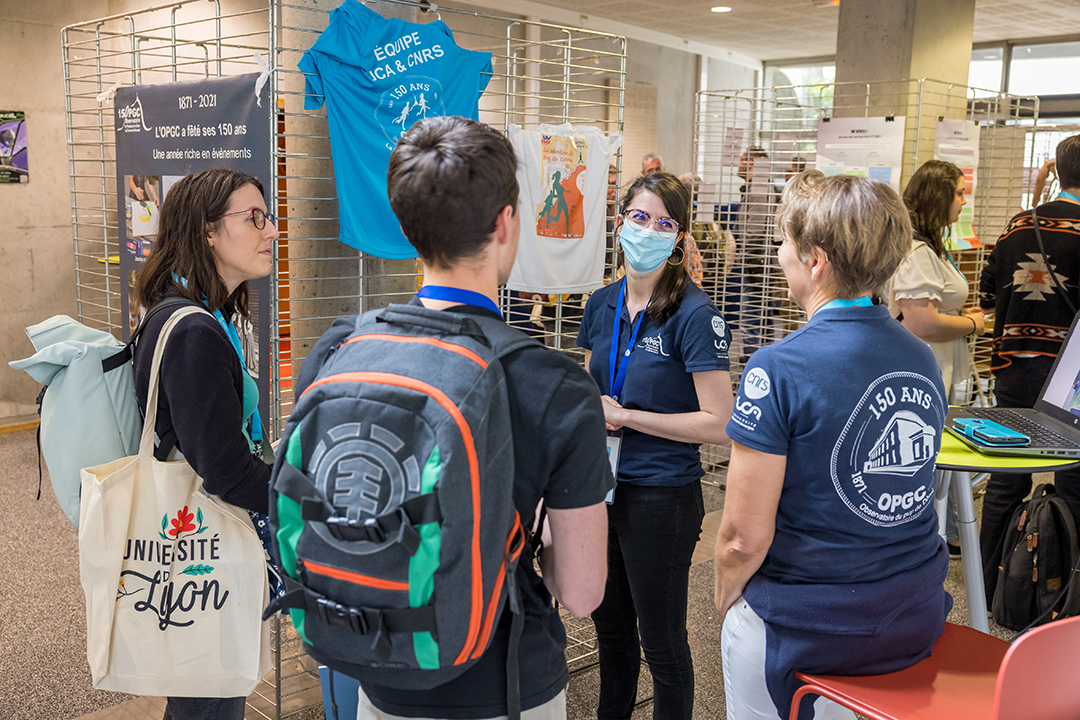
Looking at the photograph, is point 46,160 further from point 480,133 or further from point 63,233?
point 480,133

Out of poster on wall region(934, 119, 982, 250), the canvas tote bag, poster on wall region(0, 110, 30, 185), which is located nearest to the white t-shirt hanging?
the canvas tote bag

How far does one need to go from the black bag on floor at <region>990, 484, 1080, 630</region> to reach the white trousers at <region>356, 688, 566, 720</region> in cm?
241

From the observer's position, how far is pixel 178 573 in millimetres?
1672

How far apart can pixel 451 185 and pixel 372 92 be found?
1457mm

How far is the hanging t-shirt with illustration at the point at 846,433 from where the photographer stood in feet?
4.45

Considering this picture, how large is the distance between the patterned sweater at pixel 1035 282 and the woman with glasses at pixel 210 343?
8.95 ft

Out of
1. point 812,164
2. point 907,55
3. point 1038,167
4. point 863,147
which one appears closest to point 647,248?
point 863,147

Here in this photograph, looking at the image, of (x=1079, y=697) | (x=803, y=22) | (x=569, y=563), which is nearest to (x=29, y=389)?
(x=569, y=563)

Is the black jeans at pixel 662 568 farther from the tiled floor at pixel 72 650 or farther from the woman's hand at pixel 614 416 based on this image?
the tiled floor at pixel 72 650

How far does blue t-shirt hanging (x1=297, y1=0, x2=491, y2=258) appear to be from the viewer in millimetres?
2264

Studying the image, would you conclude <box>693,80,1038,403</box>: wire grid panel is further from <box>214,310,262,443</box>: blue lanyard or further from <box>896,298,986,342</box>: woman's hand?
<box>214,310,262,443</box>: blue lanyard

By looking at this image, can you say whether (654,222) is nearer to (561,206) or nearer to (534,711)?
(561,206)

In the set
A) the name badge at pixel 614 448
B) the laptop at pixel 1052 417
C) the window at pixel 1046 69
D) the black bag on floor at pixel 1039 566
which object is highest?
the window at pixel 1046 69

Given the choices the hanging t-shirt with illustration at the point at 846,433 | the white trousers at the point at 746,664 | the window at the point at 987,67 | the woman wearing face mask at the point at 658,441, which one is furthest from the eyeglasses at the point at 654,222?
the window at the point at 987,67
